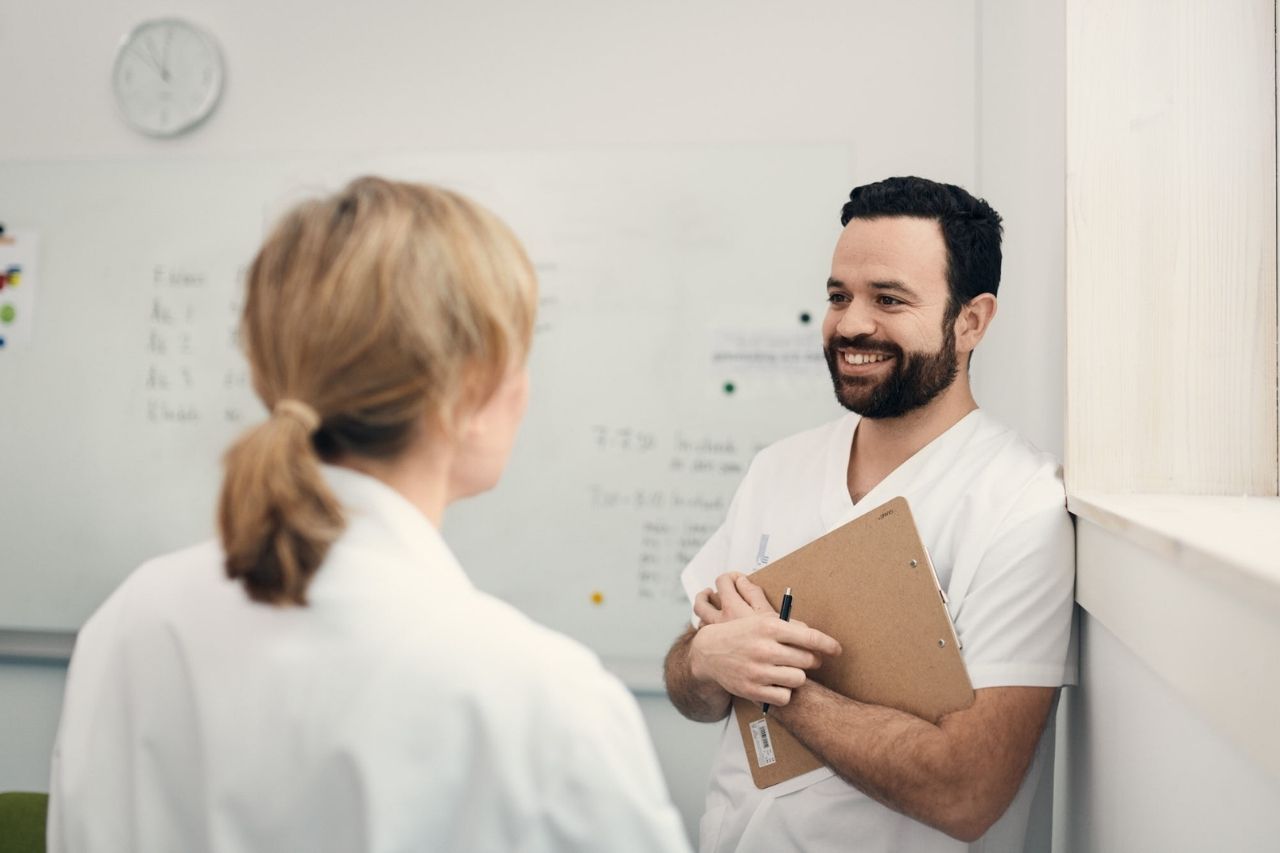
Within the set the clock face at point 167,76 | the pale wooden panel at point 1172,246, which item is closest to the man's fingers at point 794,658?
the pale wooden panel at point 1172,246

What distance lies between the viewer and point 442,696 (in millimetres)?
632

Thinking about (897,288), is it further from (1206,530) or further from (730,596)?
(1206,530)

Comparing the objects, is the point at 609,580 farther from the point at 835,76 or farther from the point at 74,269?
the point at 74,269

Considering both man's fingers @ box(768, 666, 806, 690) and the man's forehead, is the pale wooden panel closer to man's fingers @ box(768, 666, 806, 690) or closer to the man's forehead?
the man's forehead

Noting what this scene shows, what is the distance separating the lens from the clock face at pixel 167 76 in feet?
8.91

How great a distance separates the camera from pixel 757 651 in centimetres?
122

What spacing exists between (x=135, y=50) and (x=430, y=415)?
2.58m

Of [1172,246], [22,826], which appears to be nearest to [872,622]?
[1172,246]

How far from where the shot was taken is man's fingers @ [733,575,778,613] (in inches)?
51.4

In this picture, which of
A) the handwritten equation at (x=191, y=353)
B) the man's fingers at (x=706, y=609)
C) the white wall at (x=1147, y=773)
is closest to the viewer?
the white wall at (x=1147, y=773)

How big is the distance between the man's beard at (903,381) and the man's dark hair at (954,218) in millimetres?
68

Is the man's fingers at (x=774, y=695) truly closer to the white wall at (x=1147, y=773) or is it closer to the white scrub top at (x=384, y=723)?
the white wall at (x=1147, y=773)

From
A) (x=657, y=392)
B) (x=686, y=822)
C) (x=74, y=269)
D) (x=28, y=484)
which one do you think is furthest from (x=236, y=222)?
(x=686, y=822)

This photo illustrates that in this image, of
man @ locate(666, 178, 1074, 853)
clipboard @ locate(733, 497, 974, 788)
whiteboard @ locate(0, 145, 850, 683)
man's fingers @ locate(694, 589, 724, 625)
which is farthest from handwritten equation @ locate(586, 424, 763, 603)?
clipboard @ locate(733, 497, 974, 788)
